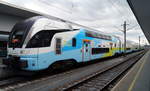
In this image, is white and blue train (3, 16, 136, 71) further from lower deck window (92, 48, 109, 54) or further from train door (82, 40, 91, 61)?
lower deck window (92, 48, 109, 54)

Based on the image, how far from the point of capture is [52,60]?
9.20 m

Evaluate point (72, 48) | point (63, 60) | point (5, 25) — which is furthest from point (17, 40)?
point (5, 25)

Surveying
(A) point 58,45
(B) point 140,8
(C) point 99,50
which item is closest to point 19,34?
(A) point 58,45

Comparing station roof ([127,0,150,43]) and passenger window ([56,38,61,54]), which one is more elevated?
station roof ([127,0,150,43])

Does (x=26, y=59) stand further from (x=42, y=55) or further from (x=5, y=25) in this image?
(x=5, y=25)

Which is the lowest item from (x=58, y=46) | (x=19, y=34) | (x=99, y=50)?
(x=99, y=50)

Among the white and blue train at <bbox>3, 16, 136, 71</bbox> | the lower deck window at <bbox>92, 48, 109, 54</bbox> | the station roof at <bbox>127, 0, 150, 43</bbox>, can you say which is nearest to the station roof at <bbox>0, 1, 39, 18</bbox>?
the white and blue train at <bbox>3, 16, 136, 71</bbox>

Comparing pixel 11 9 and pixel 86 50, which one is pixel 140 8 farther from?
pixel 11 9

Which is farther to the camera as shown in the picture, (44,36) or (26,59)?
(44,36)

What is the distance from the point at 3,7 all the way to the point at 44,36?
7.35 meters

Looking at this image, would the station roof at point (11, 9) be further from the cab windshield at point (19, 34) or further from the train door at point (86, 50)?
the train door at point (86, 50)

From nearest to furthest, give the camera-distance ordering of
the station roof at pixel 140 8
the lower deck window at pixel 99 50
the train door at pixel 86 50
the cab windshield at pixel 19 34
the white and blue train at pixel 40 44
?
the white and blue train at pixel 40 44 < the cab windshield at pixel 19 34 < the station roof at pixel 140 8 < the train door at pixel 86 50 < the lower deck window at pixel 99 50

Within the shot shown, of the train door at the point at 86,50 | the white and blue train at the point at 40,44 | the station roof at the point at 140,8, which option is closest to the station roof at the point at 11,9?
the white and blue train at the point at 40,44

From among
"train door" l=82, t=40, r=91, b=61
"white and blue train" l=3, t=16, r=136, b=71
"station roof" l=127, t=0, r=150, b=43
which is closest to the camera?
"white and blue train" l=3, t=16, r=136, b=71
